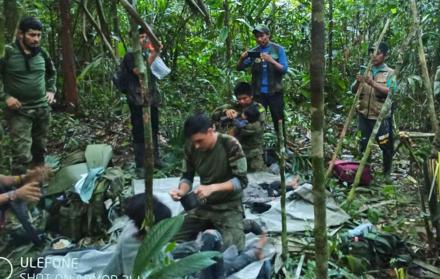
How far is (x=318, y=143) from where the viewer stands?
2.40 metres

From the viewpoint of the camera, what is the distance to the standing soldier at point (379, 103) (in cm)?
549

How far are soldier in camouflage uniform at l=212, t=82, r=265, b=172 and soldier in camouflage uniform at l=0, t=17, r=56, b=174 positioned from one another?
202 centimetres

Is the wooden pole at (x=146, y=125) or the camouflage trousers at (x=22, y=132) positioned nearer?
the wooden pole at (x=146, y=125)

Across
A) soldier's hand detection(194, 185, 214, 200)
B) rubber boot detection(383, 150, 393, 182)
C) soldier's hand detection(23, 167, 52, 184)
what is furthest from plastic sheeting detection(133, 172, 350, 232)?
rubber boot detection(383, 150, 393, 182)

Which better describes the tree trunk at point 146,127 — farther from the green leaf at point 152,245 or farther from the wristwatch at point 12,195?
the wristwatch at point 12,195

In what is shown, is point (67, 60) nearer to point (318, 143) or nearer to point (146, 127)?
point (146, 127)

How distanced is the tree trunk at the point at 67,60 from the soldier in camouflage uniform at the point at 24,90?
2.44 meters

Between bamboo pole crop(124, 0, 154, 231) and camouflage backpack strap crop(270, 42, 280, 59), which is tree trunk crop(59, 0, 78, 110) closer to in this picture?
camouflage backpack strap crop(270, 42, 280, 59)

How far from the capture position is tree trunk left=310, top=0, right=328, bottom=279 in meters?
2.29

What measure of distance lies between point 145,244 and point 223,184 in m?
1.23

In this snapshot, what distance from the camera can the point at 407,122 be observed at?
25.6ft

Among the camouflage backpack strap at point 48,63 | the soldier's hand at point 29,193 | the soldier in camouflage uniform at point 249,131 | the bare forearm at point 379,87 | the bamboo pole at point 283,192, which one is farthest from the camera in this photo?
the soldier in camouflage uniform at point 249,131

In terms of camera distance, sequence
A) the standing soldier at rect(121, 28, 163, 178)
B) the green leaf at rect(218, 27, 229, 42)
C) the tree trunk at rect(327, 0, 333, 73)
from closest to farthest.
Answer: the standing soldier at rect(121, 28, 163, 178) → the green leaf at rect(218, 27, 229, 42) → the tree trunk at rect(327, 0, 333, 73)

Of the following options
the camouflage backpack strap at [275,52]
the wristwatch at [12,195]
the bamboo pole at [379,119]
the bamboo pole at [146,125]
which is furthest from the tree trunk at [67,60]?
the bamboo pole at [146,125]
